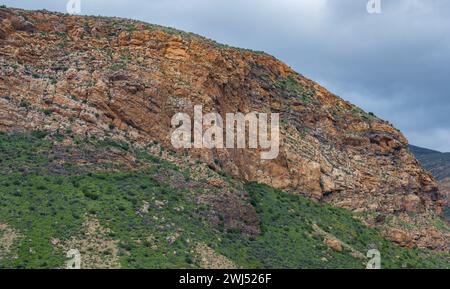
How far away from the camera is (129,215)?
5419 centimetres

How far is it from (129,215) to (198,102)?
17511 millimetres

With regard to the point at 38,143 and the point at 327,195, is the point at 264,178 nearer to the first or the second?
the point at 327,195

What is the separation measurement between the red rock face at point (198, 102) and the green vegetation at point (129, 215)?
3.67 metres

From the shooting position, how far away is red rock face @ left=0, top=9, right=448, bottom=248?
6397cm

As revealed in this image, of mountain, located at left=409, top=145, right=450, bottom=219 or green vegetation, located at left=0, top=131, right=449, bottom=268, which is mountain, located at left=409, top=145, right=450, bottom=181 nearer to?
mountain, located at left=409, top=145, right=450, bottom=219

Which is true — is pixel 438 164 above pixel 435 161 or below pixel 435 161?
below

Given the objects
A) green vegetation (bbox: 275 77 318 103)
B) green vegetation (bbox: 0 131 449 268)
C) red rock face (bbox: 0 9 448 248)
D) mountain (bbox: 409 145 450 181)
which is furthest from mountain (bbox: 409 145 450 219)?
green vegetation (bbox: 0 131 449 268)

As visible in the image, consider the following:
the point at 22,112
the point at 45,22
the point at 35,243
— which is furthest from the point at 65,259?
the point at 45,22

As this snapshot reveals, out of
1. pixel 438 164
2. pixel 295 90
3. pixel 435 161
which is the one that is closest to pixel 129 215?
pixel 295 90

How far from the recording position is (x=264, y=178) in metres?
71.9

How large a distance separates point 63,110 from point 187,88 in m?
11.9

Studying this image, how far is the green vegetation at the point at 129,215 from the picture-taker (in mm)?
49688

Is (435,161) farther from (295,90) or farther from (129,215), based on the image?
(129,215)

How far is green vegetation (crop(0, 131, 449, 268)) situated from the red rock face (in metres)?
3.67
